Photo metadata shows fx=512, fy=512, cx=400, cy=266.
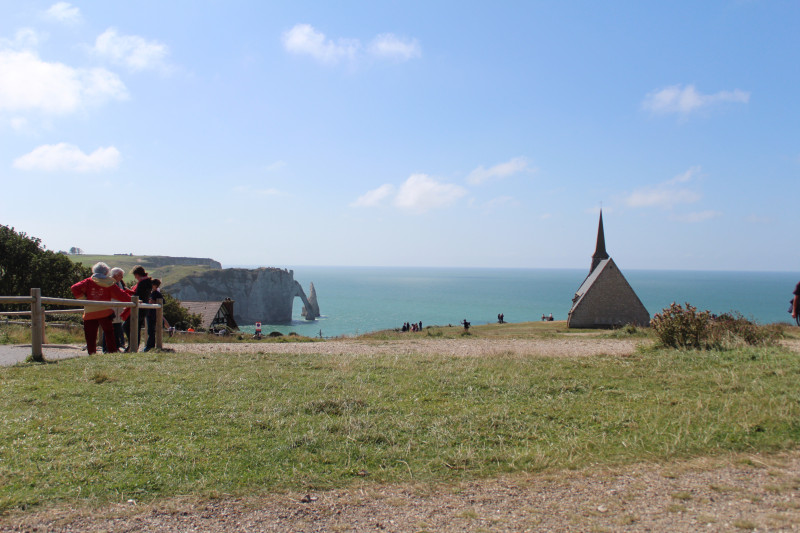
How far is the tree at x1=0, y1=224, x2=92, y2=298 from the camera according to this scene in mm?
36781

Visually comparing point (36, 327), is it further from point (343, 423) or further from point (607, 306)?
point (607, 306)

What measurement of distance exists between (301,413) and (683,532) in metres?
4.07

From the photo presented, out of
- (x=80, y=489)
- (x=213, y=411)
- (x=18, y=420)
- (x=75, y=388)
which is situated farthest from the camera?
(x=75, y=388)

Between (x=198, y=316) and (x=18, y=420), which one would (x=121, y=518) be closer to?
(x=18, y=420)

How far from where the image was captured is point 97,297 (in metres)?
10.4

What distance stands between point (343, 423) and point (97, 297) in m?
7.45

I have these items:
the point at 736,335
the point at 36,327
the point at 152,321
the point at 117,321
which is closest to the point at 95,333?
the point at 117,321

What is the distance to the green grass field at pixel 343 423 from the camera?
14.1ft

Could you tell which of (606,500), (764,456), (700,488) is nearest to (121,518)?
(606,500)

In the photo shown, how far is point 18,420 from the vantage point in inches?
211

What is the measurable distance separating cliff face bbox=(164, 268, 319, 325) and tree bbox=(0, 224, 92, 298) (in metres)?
88.9

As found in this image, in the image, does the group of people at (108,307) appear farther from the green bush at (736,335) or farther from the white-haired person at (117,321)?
the green bush at (736,335)

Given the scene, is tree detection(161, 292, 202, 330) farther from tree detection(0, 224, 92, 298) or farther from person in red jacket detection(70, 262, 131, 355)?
person in red jacket detection(70, 262, 131, 355)

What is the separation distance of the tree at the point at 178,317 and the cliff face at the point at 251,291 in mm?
89853
